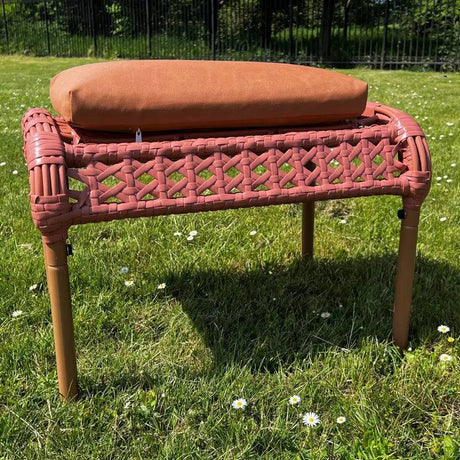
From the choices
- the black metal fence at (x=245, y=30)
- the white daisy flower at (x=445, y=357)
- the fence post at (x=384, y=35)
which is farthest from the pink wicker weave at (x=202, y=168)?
the fence post at (x=384, y=35)

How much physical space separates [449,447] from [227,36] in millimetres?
13527

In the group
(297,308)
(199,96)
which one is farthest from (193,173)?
(297,308)

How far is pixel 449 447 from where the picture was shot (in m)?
1.29

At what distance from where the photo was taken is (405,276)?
5.29ft

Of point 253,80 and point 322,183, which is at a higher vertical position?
point 253,80

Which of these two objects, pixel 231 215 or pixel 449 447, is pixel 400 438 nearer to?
pixel 449 447

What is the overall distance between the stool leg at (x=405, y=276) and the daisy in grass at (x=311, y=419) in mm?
435

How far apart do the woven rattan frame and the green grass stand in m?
0.17

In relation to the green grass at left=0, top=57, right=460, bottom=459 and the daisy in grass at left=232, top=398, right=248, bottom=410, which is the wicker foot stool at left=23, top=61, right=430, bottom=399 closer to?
the green grass at left=0, top=57, right=460, bottom=459

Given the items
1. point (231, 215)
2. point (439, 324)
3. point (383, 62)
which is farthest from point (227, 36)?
point (439, 324)

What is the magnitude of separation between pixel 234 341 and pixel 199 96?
782 mm

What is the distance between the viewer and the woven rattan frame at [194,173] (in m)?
1.26

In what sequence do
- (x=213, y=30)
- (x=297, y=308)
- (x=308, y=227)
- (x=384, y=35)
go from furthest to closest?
(x=213, y=30) < (x=384, y=35) < (x=308, y=227) < (x=297, y=308)

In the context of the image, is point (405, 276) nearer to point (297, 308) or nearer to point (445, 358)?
point (445, 358)
